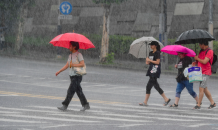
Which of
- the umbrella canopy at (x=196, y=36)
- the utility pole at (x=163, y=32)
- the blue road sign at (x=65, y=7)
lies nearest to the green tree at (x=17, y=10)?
the blue road sign at (x=65, y=7)

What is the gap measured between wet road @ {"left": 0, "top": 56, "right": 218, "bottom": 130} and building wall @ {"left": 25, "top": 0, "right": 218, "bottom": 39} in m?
11.7

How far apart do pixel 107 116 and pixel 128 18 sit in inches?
853

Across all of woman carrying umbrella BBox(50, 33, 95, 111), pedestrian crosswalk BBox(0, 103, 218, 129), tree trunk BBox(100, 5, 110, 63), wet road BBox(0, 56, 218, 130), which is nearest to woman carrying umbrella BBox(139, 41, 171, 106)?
wet road BBox(0, 56, 218, 130)

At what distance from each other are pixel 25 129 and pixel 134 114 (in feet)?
8.91

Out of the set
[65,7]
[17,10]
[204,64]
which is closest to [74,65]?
[204,64]

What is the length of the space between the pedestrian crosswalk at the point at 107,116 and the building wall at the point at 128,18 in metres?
17.2

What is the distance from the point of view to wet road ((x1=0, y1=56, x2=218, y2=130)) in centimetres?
738

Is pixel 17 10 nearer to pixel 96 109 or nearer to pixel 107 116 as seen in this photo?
pixel 96 109

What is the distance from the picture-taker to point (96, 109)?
9.33m

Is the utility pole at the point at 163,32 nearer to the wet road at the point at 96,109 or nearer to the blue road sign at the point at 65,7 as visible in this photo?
the wet road at the point at 96,109

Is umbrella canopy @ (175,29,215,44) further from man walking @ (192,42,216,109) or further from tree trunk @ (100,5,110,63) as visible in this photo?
tree trunk @ (100,5,110,63)

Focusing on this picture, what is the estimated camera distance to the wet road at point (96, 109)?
24.2 ft

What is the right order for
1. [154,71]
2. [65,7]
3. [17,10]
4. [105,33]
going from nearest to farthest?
[154,71], [105,33], [65,7], [17,10]

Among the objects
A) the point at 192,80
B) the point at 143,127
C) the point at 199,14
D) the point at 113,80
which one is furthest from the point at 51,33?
the point at 143,127
